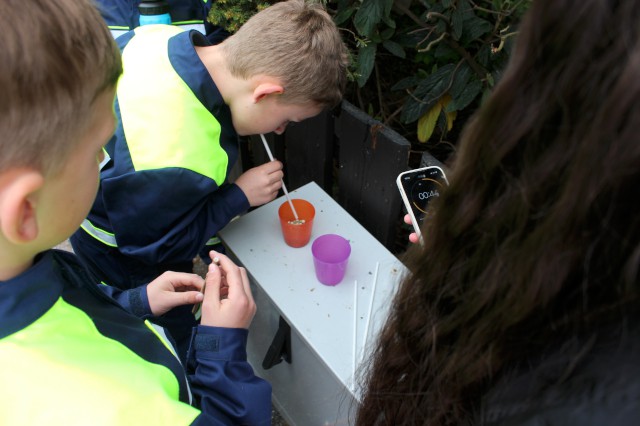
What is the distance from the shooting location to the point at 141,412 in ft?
2.25

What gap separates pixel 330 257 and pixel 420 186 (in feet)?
1.15

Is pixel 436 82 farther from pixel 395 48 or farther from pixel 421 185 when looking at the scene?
pixel 421 185

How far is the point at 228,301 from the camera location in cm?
115

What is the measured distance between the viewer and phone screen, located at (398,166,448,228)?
4.71 feet

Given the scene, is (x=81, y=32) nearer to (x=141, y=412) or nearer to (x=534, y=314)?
(x=141, y=412)

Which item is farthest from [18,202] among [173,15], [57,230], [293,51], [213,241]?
[173,15]

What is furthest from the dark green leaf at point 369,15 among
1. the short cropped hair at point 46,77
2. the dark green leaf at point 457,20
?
the short cropped hair at point 46,77

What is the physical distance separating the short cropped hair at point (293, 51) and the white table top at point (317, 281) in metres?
0.41

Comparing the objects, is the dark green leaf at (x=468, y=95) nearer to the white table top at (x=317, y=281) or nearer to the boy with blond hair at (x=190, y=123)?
the boy with blond hair at (x=190, y=123)

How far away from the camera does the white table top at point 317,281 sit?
1.30 metres

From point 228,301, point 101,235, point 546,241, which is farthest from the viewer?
point 101,235

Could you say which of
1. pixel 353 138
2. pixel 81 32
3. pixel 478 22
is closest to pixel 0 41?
pixel 81 32

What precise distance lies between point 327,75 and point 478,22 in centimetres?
55

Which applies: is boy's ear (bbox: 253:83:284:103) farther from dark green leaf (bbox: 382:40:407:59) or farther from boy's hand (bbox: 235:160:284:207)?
dark green leaf (bbox: 382:40:407:59)
